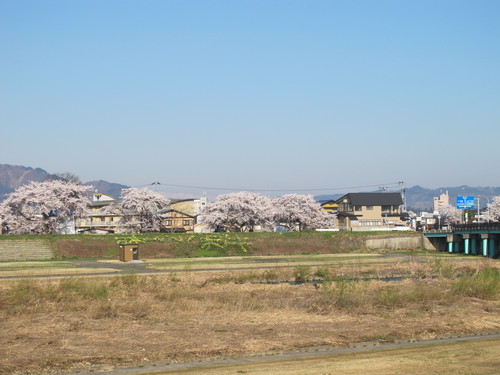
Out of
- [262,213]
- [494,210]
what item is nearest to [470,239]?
[262,213]

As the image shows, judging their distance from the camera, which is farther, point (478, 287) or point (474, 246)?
point (474, 246)

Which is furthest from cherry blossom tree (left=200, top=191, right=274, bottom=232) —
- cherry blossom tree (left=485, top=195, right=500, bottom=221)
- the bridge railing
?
cherry blossom tree (left=485, top=195, right=500, bottom=221)

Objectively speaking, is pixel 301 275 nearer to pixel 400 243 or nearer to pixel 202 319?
pixel 202 319

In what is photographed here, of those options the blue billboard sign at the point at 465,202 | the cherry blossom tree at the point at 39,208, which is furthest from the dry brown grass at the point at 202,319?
the blue billboard sign at the point at 465,202

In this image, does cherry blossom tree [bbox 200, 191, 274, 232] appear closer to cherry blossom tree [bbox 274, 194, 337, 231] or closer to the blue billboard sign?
cherry blossom tree [bbox 274, 194, 337, 231]

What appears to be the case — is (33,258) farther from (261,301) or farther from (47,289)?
(261,301)

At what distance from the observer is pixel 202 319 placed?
1069 inches

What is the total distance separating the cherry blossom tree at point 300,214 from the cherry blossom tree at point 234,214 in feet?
34.6

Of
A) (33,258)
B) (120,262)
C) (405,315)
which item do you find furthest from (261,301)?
(33,258)

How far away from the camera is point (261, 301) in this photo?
32.9 meters

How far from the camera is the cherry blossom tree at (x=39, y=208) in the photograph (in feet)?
338

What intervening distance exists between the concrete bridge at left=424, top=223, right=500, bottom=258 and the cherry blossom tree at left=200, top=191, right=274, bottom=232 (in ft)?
109

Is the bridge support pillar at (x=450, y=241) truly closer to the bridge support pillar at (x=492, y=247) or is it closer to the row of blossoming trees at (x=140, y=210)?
the bridge support pillar at (x=492, y=247)

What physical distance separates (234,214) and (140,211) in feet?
57.7
